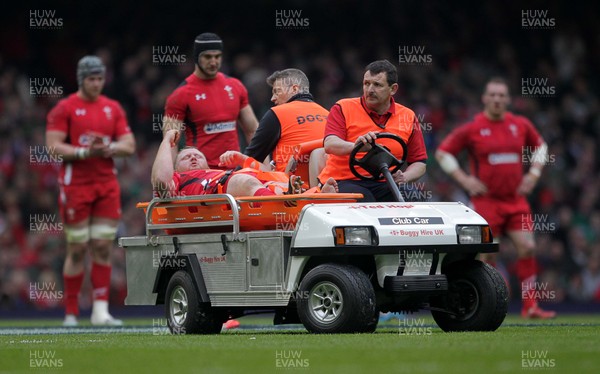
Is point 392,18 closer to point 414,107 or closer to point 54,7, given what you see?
point 414,107

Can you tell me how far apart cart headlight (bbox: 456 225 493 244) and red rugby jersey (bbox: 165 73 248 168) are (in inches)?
156

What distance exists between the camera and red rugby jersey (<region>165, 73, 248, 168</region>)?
44.1ft

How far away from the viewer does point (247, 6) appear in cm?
2369

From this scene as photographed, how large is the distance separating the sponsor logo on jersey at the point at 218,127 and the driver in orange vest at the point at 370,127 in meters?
2.65

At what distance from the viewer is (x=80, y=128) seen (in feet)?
48.9

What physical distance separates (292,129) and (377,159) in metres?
1.54

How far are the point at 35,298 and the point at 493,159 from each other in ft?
23.8

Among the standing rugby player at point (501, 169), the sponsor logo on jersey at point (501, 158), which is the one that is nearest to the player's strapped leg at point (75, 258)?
the standing rugby player at point (501, 169)
